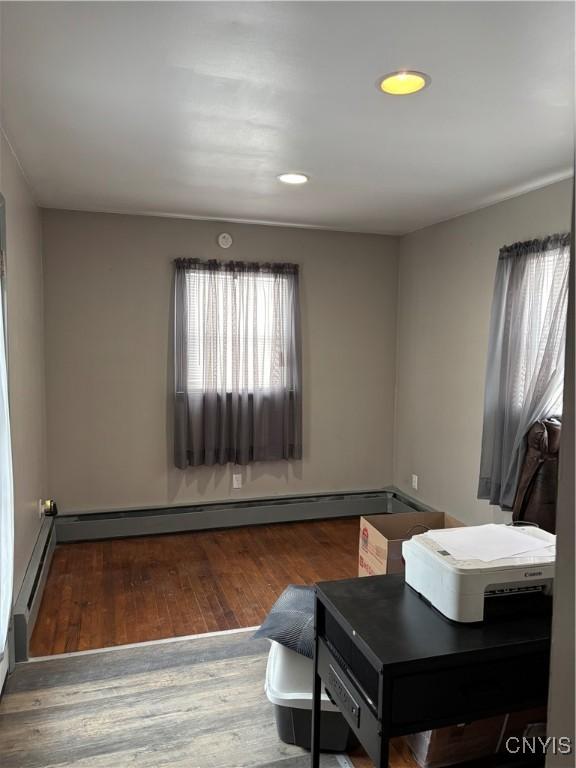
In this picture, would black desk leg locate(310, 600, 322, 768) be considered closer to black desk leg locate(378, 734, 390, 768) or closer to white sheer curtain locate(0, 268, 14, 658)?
black desk leg locate(378, 734, 390, 768)

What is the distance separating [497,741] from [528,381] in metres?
2.01

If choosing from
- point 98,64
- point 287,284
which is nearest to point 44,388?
point 287,284

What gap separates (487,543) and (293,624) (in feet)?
2.85

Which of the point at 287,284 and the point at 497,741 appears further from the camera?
the point at 287,284

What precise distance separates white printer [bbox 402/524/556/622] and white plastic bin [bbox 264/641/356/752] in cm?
72

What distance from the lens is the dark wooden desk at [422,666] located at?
124 cm

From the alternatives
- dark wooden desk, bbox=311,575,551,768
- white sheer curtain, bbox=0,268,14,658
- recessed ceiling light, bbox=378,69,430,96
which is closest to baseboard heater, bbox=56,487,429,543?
white sheer curtain, bbox=0,268,14,658

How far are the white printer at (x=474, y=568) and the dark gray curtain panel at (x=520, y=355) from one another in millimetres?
1723

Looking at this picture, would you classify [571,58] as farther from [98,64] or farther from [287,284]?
[287,284]

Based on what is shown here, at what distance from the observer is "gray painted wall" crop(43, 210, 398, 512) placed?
416 centimetres

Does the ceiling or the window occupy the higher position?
the ceiling

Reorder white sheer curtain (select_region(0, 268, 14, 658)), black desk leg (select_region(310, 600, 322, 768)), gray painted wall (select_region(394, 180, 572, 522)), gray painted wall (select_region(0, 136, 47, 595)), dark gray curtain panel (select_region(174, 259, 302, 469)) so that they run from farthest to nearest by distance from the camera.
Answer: dark gray curtain panel (select_region(174, 259, 302, 469))
gray painted wall (select_region(394, 180, 572, 522))
gray painted wall (select_region(0, 136, 47, 595))
white sheer curtain (select_region(0, 268, 14, 658))
black desk leg (select_region(310, 600, 322, 768))

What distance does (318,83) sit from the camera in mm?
1994

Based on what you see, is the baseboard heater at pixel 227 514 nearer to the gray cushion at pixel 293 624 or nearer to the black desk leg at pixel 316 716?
the gray cushion at pixel 293 624
